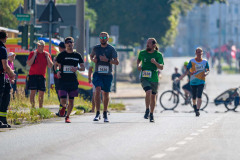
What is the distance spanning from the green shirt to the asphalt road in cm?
113

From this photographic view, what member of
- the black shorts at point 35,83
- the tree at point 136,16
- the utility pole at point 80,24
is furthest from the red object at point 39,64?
the tree at point 136,16

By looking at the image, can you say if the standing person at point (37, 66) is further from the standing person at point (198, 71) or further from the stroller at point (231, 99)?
the stroller at point (231, 99)

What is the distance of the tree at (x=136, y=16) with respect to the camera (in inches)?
2114

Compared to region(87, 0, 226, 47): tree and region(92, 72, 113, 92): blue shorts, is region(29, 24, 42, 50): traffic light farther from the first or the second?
region(87, 0, 226, 47): tree

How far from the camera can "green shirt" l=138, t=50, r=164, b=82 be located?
1675cm

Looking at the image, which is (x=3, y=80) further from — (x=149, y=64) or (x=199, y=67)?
(x=199, y=67)

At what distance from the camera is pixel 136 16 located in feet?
177

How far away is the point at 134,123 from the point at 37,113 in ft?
7.96

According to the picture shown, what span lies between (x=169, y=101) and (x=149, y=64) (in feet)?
30.2

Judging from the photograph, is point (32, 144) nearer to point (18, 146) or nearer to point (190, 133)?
point (18, 146)

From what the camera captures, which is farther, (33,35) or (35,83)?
(33,35)

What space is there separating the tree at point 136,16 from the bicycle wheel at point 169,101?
27.9 m

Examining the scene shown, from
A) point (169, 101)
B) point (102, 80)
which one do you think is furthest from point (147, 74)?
point (169, 101)

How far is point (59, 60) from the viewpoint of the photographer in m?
15.7
